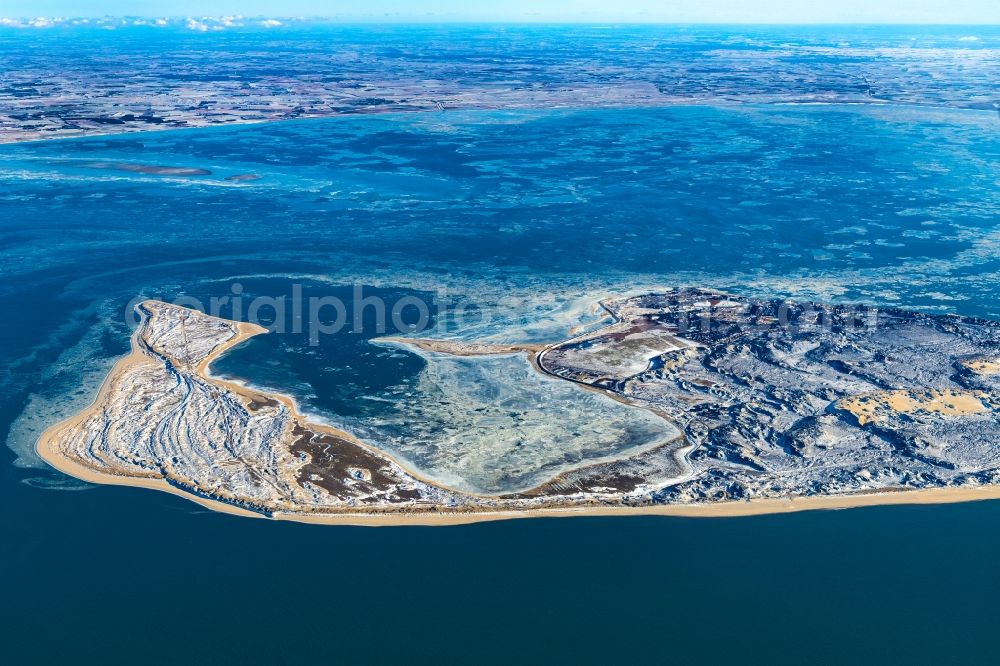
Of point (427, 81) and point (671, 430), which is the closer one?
point (671, 430)

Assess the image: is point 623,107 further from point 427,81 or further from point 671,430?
point 671,430

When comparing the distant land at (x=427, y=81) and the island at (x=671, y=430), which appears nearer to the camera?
the island at (x=671, y=430)

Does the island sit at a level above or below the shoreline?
below

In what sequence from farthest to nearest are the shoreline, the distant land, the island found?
the distant land → the shoreline → the island

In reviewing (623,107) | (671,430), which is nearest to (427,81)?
(623,107)

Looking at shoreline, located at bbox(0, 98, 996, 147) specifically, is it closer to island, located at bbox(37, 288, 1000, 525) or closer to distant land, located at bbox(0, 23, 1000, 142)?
distant land, located at bbox(0, 23, 1000, 142)

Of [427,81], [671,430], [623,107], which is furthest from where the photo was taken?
[427,81]

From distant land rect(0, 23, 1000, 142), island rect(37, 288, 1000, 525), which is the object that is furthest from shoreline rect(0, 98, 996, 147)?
island rect(37, 288, 1000, 525)

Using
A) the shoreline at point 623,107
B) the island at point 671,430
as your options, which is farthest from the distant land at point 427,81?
the island at point 671,430

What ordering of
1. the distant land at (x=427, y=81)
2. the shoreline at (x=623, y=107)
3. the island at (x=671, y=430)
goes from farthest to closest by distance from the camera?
the distant land at (x=427, y=81)
the shoreline at (x=623, y=107)
the island at (x=671, y=430)

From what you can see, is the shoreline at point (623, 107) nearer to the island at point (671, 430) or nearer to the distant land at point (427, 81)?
the distant land at point (427, 81)
